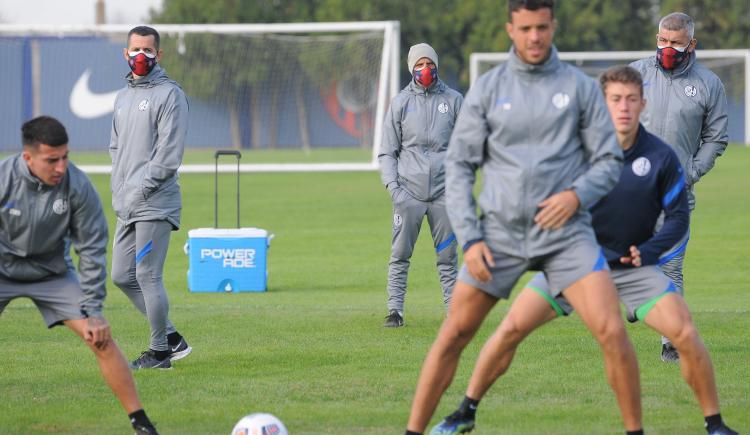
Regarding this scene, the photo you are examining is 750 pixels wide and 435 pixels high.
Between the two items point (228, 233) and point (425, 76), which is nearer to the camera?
point (425, 76)

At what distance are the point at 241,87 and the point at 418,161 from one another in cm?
2460

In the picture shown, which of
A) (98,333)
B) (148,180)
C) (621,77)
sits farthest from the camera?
(148,180)

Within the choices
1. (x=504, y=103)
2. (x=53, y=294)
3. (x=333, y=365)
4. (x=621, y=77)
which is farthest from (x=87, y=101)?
(x=504, y=103)

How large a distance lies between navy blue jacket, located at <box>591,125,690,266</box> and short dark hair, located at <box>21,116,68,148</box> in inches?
113

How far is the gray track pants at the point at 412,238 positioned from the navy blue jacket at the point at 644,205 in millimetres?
4268

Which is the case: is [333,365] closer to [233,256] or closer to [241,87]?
[233,256]

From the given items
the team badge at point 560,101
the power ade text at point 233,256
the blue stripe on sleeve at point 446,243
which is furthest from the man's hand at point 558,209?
the power ade text at point 233,256

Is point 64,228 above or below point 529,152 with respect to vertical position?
below

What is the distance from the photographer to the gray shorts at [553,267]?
6086mm

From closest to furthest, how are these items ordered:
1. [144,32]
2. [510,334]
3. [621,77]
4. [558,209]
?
[558,209] < [510,334] < [621,77] < [144,32]

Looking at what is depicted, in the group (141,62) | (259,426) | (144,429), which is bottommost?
(144,429)

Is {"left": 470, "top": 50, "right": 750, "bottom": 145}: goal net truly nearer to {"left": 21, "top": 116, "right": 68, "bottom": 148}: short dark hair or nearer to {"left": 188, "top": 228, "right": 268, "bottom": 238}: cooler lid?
{"left": 188, "top": 228, "right": 268, "bottom": 238}: cooler lid

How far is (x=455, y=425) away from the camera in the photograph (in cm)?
696

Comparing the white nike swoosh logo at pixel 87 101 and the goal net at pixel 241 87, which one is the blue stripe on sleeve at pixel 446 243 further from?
the white nike swoosh logo at pixel 87 101
